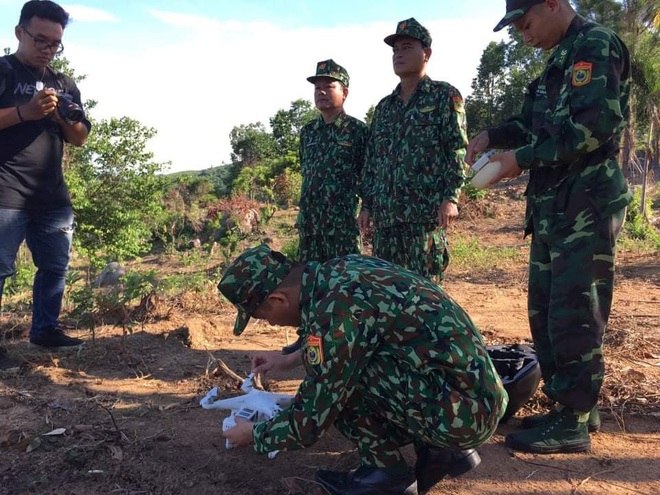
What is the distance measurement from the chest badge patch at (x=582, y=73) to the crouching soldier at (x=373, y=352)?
1.02 meters

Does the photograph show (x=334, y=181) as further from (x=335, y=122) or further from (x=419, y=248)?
(x=419, y=248)

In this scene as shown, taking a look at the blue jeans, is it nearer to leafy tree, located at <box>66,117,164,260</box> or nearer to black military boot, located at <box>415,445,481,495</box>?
black military boot, located at <box>415,445,481,495</box>

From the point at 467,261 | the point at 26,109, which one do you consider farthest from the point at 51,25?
the point at 467,261

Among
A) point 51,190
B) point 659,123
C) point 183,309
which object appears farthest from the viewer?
point 659,123

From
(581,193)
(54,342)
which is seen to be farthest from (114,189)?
(581,193)

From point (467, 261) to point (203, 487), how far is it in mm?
6231

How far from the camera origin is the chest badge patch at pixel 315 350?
1656 millimetres

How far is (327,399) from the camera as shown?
1.70 m

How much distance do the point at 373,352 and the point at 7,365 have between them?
258 centimetres

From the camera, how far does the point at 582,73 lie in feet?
6.88

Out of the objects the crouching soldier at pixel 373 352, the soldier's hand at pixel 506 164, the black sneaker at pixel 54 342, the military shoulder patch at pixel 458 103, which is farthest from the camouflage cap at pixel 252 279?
the black sneaker at pixel 54 342

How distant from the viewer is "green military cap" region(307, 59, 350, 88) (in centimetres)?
364

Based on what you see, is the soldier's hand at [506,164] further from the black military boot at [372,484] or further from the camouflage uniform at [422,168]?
the black military boot at [372,484]

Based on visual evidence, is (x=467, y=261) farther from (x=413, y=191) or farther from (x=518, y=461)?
(x=518, y=461)
